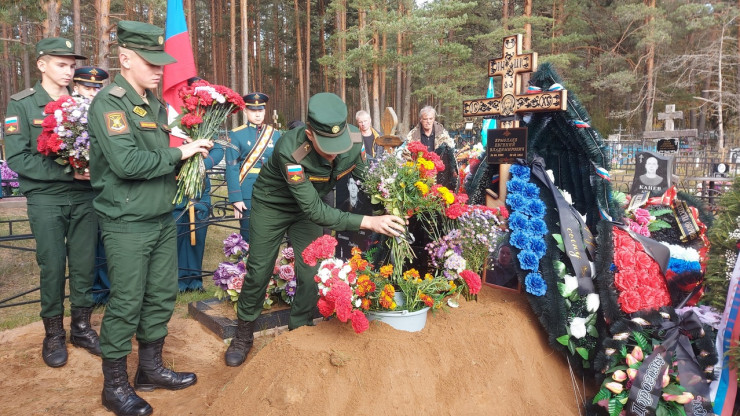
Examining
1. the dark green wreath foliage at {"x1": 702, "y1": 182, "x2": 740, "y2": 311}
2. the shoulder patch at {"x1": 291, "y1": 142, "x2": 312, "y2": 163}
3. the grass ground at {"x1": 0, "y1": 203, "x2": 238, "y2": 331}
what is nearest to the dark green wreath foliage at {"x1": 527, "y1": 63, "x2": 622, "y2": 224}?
the dark green wreath foliage at {"x1": 702, "y1": 182, "x2": 740, "y2": 311}

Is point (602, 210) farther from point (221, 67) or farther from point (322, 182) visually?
point (221, 67)

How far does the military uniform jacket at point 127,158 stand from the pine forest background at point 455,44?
42.5 feet

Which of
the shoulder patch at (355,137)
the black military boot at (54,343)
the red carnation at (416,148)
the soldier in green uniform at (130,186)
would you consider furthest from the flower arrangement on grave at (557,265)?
the black military boot at (54,343)

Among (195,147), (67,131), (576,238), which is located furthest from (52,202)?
(576,238)

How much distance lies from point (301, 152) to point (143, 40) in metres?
1.13

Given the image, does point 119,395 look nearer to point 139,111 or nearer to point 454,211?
point 139,111

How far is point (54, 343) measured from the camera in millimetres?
3580

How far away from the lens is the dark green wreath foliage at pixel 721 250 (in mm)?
2840

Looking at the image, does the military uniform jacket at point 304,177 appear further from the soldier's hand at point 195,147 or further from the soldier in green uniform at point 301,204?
the soldier's hand at point 195,147

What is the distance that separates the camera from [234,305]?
4.54 m

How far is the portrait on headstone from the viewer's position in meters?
6.54

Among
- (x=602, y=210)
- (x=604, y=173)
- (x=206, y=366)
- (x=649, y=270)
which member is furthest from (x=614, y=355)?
(x=206, y=366)

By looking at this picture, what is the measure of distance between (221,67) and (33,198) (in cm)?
2794

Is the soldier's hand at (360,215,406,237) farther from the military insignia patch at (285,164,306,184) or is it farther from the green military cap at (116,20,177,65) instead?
the green military cap at (116,20,177,65)
